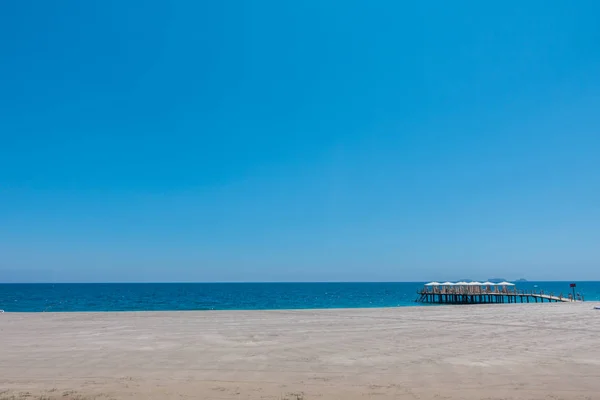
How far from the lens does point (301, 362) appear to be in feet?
38.6

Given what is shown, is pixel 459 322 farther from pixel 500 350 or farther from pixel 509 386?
pixel 509 386

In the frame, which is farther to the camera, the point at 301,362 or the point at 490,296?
Answer: the point at 490,296

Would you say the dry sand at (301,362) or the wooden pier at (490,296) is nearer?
the dry sand at (301,362)

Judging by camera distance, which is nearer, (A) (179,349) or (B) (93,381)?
(B) (93,381)

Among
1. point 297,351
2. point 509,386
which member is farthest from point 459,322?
point 509,386

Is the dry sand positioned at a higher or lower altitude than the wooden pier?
higher

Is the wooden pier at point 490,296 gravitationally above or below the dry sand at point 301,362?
below

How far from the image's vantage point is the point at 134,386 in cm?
930

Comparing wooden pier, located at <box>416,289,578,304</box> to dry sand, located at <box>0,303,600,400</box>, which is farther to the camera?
wooden pier, located at <box>416,289,578,304</box>

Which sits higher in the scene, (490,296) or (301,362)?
(301,362)

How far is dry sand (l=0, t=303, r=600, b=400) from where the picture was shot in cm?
895

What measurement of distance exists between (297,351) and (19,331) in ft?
42.4

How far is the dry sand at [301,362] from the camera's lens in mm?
8945

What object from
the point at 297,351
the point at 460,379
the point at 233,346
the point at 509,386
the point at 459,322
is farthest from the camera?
the point at 459,322
